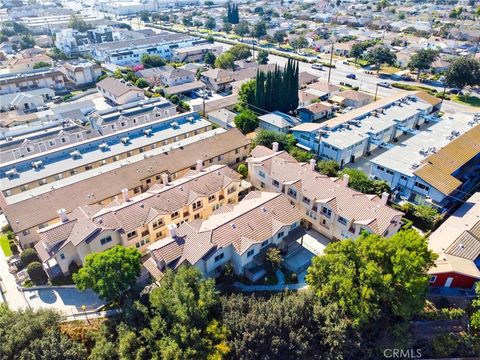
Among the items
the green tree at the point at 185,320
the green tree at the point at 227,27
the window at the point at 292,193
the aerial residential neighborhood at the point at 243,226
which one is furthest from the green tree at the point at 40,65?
the green tree at the point at 185,320

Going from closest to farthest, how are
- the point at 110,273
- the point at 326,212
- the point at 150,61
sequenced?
the point at 110,273 < the point at 326,212 < the point at 150,61

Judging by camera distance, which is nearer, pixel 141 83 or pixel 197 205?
pixel 197 205

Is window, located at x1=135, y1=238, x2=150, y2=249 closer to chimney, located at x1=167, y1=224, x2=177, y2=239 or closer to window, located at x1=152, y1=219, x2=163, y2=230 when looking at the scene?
window, located at x1=152, y1=219, x2=163, y2=230

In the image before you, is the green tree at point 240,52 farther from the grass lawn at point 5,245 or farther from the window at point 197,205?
the grass lawn at point 5,245

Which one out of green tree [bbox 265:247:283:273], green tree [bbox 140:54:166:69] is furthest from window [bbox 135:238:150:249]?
green tree [bbox 140:54:166:69]

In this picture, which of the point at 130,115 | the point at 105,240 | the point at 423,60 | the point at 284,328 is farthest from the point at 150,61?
the point at 284,328

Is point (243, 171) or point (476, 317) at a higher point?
point (243, 171)

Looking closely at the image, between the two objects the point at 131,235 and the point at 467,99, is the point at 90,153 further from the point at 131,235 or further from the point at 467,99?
the point at 467,99
